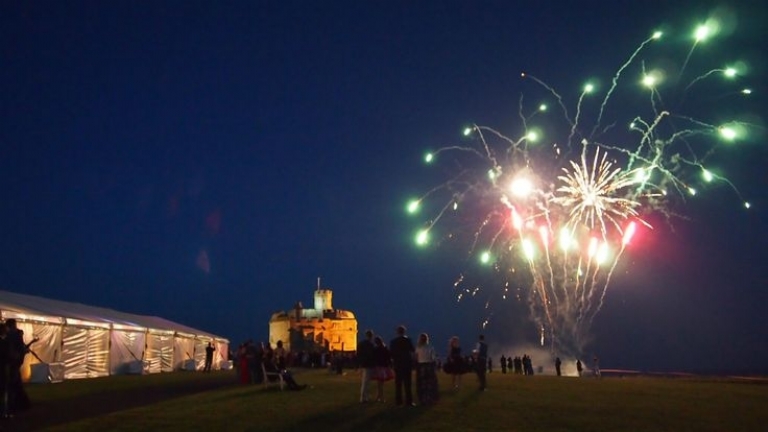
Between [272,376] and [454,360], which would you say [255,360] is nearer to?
[272,376]

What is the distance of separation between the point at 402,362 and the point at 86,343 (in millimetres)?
18439

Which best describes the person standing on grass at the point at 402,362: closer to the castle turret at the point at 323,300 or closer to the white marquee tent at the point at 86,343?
the white marquee tent at the point at 86,343

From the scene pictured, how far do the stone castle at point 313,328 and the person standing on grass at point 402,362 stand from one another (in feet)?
213

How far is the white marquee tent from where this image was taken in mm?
24548

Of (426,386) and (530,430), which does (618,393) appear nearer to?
(426,386)

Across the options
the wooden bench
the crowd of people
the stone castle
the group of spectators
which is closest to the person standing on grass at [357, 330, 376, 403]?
the group of spectators

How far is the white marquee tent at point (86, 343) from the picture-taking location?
24.5 meters

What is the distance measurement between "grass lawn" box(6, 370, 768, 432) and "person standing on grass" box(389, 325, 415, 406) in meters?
0.42

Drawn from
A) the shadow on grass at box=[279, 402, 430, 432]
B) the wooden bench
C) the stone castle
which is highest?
the stone castle

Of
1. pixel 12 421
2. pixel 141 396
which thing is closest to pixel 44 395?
pixel 141 396

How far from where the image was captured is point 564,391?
19.8m

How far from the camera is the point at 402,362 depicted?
583 inches

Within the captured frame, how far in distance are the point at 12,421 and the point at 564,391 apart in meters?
13.9

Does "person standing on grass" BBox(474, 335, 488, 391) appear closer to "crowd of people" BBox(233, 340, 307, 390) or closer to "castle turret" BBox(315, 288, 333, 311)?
"crowd of people" BBox(233, 340, 307, 390)
